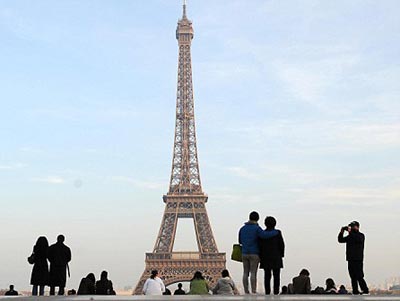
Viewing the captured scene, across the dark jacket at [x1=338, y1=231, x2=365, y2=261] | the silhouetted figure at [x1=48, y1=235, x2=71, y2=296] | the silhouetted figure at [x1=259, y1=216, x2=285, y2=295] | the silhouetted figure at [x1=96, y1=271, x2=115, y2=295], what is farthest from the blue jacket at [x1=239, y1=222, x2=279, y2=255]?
the silhouetted figure at [x1=48, y1=235, x2=71, y2=296]

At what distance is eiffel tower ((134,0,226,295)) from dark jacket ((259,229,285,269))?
200ft

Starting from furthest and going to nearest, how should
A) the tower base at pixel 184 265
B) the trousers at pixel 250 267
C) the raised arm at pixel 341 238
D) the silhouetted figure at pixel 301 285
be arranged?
the tower base at pixel 184 265 < the silhouetted figure at pixel 301 285 < the raised arm at pixel 341 238 < the trousers at pixel 250 267

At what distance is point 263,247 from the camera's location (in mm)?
13500

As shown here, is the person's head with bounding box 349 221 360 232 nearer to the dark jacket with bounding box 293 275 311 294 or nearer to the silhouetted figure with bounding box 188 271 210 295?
the dark jacket with bounding box 293 275 311 294

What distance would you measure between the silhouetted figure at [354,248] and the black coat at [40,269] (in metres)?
7.07

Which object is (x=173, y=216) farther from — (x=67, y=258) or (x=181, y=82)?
(x=67, y=258)

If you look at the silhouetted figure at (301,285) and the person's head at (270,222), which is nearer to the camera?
the person's head at (270,222)

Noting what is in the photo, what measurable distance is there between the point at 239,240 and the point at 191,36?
7594 cm

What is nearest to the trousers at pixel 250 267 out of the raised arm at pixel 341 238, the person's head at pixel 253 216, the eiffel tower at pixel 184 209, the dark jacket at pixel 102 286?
the person's head at pixel 253 216

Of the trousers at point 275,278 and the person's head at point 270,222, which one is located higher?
the person's head at point 270,222

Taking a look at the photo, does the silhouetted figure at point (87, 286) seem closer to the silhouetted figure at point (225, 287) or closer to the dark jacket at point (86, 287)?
the dark jacket at point (86, 287)

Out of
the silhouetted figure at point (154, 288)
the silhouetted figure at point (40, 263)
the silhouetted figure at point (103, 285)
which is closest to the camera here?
the silhouetted figure at point (154, 288)

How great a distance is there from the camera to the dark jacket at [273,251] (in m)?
13.4

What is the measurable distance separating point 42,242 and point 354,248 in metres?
7.29
